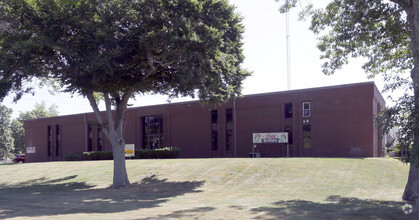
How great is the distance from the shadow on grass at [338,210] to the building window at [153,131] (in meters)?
35.9

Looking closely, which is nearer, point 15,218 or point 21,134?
point 15,218

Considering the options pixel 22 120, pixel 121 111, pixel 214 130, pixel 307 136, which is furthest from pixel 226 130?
pixel 22 120

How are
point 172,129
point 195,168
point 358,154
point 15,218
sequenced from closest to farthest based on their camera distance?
point 15,218 < point 195,168 < point 358,154 < point 172,129

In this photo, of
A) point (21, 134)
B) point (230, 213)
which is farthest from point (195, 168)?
point (21, 134)

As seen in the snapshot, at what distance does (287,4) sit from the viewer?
63.8ft

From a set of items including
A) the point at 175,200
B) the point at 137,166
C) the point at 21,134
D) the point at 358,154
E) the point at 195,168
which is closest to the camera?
the point at 175,200

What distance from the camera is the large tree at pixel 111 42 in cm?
2012

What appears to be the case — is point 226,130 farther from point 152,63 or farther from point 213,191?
point 152,63

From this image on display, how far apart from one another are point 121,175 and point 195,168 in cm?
579

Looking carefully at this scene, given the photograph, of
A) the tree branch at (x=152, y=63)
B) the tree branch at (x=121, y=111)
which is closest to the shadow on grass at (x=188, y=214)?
the tree branch at (x=152, y=63)

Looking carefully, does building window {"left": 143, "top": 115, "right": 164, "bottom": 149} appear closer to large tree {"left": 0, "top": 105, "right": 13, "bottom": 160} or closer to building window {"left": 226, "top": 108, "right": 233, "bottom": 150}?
building window {"left": 226, "top": 108, "right": 233, "bottom": 150}

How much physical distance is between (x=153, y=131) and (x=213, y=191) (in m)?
30.9

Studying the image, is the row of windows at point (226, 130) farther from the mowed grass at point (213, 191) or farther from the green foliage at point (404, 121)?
the green foliage at point (404, 121)

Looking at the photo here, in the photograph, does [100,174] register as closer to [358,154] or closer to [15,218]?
[15,218]
